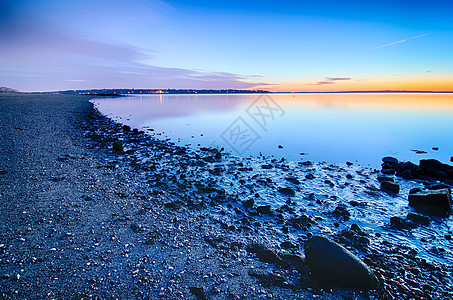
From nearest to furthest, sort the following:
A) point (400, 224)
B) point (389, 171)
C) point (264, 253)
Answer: point (264, 253), point (400, 224), point (389, 171)

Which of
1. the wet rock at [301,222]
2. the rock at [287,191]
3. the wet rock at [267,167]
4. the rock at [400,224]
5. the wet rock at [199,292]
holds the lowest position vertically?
the rock at [400,224]

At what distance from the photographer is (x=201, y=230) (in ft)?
23.8

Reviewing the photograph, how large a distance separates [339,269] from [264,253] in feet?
6.27

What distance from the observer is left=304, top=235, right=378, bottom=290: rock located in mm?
5188

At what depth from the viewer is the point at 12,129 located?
20.5m

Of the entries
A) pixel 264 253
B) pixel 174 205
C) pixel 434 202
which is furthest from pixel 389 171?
pixel 174 205

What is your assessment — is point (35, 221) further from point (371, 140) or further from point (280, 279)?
point (371, 140)

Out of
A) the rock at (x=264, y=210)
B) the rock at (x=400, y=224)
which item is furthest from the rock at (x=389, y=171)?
the rock at (x=264, y=210)

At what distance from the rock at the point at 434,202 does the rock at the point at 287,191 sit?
4.92 m

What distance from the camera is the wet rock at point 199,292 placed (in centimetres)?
479

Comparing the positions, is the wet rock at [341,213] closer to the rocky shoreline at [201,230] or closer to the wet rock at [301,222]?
the rocky shoreline at [201,230]

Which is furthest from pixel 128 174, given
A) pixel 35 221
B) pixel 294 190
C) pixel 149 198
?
pixel 294 190

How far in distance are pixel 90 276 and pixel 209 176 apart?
7.81 meters

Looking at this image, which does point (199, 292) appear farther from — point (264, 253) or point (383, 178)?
point (383, 178)
